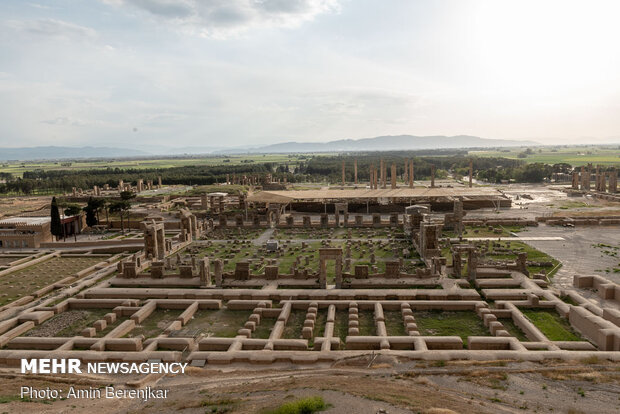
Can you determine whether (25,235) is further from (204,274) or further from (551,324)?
(551,324)

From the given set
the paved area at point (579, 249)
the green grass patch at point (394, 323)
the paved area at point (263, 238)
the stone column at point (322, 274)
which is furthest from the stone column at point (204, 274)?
the paved area at point (579, 249)

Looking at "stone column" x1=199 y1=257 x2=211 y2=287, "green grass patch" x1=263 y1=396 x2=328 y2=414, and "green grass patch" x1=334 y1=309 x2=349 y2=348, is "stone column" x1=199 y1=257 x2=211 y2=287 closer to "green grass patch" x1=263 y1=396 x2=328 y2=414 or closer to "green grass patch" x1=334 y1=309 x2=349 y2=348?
"green grass patch" x1=334 y1=309 x2=349 y2=348

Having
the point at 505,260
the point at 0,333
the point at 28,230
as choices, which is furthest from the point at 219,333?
the point at 28,230

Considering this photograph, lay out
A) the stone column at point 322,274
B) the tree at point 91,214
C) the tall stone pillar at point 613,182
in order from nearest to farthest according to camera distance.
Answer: the stone column at point 322,274, the tree at point 91,214, the tall stone pillar at point 613,182

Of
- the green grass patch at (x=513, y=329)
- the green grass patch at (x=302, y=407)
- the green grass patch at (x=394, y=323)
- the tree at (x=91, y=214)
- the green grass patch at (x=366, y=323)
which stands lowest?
the green grass patch at (x=513, y=329)

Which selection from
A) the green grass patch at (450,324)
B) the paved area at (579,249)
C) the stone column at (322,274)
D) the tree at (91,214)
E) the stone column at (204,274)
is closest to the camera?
the green grass patch at (450,324)

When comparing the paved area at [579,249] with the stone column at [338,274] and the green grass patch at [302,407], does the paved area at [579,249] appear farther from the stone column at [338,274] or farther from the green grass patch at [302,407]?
the green grass patch at [302,407]

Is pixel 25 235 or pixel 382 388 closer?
pixel 382 388

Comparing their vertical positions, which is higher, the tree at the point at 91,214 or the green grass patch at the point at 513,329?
the tree at the point at 91,214

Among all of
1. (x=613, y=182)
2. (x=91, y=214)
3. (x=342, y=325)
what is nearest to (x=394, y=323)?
(x=342, y=325)
